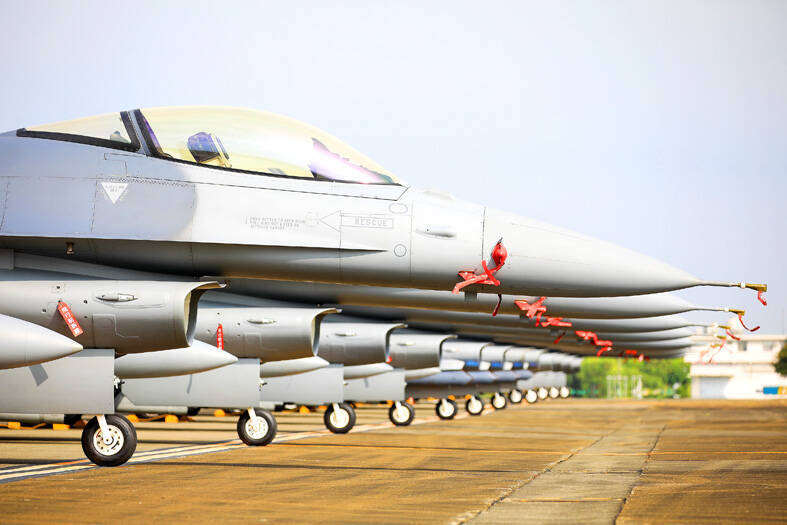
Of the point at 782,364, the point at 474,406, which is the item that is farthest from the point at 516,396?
the point at 782,364

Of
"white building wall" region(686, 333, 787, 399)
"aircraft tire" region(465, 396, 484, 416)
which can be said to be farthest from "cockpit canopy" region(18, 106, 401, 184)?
"white building wall" region(686, 333, 787, 399)

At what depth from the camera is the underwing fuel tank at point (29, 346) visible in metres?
9.25

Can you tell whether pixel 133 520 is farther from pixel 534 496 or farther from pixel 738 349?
pixel 738 349

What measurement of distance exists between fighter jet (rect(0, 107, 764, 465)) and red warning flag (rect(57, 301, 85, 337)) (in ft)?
0.04

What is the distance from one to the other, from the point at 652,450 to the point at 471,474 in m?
4.96

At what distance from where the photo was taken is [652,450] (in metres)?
14.1

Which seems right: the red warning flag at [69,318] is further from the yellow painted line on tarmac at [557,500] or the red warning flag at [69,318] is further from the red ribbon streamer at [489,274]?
the yellow painted line on tarmac at [557,500]

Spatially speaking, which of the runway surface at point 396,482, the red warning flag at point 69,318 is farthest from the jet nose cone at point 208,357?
the red warning flag at point 69,318

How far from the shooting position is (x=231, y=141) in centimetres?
1028

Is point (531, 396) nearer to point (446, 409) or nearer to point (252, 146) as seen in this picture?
point (446, 409)

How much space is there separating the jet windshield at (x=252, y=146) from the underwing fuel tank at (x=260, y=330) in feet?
13.4

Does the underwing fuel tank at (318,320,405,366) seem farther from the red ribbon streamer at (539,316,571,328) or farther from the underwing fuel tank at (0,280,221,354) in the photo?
the underwing fuel tank at (0,280,221,354)

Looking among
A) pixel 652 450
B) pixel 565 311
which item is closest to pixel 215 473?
pixel 652 450

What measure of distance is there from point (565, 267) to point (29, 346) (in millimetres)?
5005
